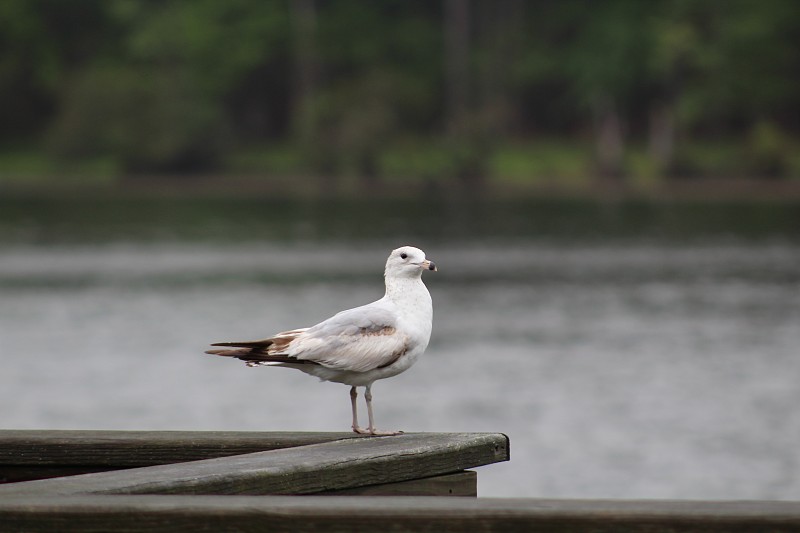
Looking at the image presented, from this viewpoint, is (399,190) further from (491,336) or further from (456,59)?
(491,336)

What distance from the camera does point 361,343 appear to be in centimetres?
590

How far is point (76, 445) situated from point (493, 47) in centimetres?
10076

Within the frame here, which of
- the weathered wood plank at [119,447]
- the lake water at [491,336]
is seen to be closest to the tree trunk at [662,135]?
the lake water at [491,336]

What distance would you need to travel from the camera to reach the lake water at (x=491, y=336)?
19703mm

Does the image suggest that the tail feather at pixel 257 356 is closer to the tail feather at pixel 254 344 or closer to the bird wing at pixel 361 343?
the tail feather at pixel 254 344

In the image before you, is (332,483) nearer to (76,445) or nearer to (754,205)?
(76,445)

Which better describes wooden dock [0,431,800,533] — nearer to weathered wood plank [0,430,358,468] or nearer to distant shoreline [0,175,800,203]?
weathered wood plank [0,430,358,468]

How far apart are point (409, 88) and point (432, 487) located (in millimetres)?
98122

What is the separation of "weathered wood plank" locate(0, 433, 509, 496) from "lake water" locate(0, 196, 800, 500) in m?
11.3

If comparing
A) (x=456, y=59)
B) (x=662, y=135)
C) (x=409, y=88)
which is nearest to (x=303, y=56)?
(x=409, y=88)

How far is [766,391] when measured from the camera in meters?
23.9

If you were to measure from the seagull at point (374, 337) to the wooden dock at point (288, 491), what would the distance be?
0.43m

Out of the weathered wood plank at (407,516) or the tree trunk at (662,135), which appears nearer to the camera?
the weathered wood plank at (407,516)

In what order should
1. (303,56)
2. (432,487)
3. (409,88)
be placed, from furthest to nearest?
(303,56) < (409,88) < (432,487)
